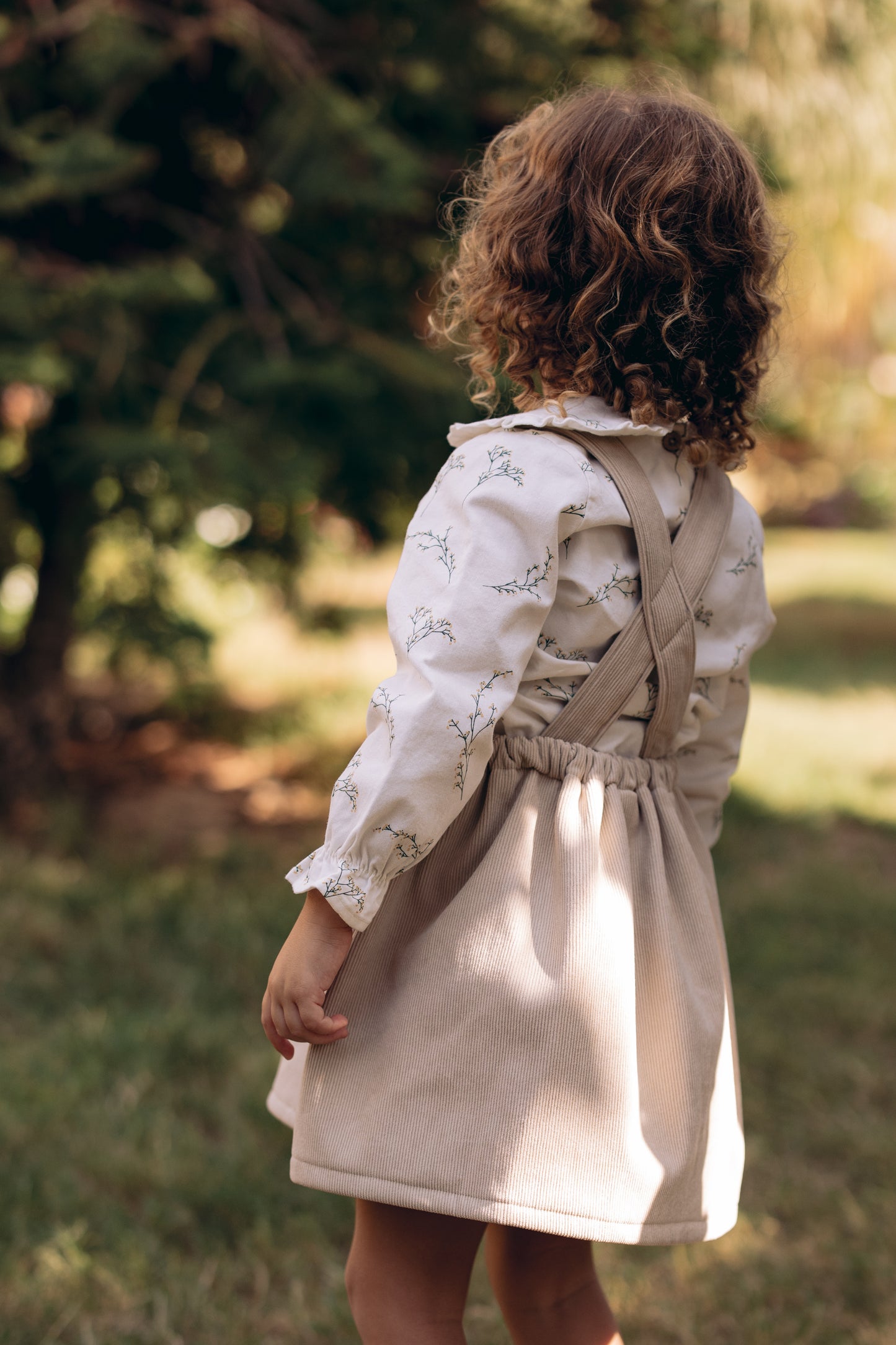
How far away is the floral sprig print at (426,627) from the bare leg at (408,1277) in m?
0.63

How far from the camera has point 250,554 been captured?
3.83 metres

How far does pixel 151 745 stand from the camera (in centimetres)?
516

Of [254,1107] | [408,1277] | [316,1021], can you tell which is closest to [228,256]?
[254,1107]

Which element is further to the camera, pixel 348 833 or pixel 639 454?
pixel 639 454

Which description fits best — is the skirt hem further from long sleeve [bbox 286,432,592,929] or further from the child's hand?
long sleeve [bbox 286,432,592,929]

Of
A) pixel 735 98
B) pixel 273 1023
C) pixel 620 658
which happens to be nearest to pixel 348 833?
pixel 273 1023

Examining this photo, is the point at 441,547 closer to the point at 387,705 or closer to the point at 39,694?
the point at 387,705

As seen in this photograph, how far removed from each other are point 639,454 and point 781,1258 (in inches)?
61.7

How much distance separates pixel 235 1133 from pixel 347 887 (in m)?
1.51

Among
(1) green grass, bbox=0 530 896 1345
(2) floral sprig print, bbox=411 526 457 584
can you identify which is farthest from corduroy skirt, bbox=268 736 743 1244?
(1) green grass, bbox=0 530 896 1345

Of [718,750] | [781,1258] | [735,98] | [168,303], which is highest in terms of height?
[735,98]

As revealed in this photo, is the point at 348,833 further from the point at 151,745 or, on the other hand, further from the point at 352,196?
the point at 151,745

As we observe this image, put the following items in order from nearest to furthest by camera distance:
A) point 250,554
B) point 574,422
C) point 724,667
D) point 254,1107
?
point 574,422
point 724,667
point 254,1107
point 250,554

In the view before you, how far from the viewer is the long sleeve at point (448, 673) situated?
116cm
